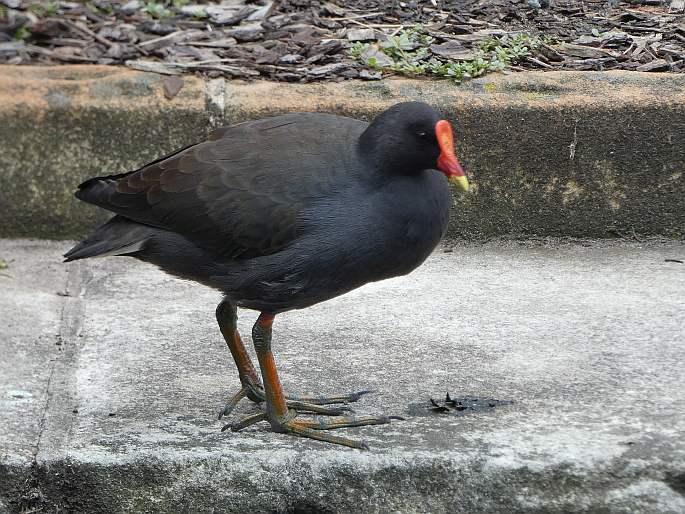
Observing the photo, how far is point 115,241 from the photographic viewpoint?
404 centimetres

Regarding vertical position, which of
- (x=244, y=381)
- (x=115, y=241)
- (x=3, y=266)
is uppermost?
(x=115, y=241)

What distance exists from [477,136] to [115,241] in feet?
7.20

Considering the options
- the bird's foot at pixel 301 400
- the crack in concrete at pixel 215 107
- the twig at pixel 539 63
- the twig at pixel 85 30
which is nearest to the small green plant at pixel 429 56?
the twig at pixel 539 63

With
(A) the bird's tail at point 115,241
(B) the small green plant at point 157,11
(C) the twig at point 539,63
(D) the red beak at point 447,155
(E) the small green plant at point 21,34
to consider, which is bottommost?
(A) the bird's tail at point 115,241

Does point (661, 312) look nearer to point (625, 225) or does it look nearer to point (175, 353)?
point (625, 225)

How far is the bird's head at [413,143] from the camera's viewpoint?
3.57m

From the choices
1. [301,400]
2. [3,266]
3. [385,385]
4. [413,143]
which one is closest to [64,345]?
[3,266]

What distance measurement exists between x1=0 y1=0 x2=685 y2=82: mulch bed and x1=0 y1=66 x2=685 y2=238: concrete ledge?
9.7 inches

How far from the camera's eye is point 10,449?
3.71 meters

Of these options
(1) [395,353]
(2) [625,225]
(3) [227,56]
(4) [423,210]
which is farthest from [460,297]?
(3) [227,56]

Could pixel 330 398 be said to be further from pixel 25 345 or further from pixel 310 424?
pixel 25 345

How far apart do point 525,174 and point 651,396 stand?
189 cm

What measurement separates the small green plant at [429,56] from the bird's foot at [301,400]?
7.20 ft

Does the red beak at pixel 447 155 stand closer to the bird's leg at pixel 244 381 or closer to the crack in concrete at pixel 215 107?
the bird's leg at pixel 244 381
